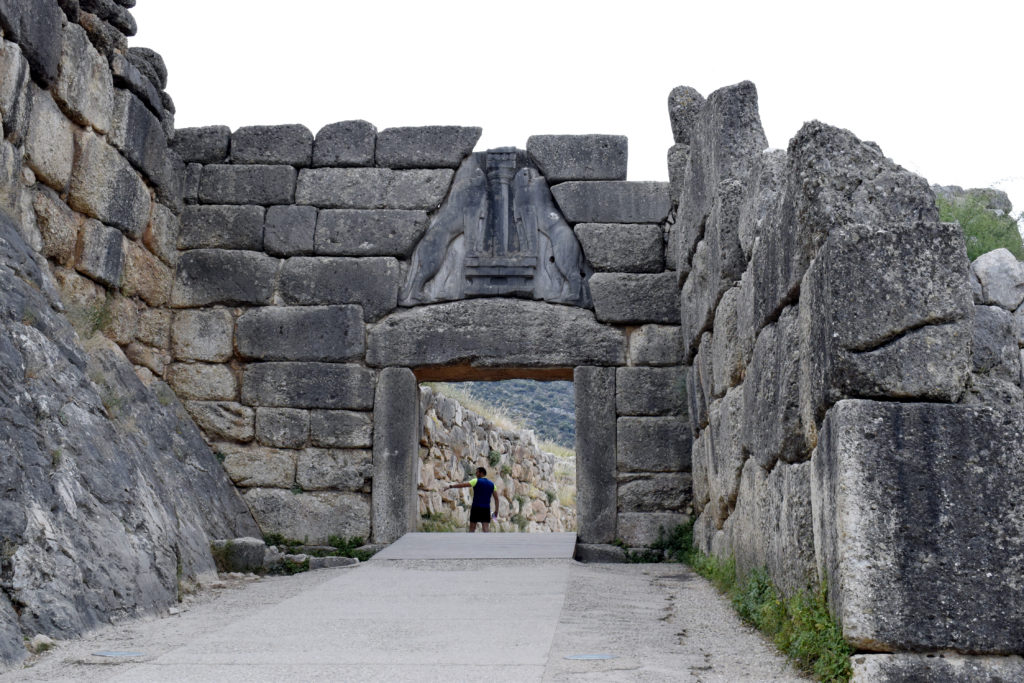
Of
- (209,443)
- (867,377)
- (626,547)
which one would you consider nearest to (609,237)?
(626,547)

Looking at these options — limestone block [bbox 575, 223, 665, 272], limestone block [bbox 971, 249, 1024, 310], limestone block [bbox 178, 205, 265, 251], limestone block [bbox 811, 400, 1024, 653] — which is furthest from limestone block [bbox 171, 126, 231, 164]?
limestone block [bbox 811, 400, 1024, 653]

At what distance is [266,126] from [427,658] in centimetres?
571

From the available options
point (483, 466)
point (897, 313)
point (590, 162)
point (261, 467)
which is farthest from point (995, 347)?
point (483, 466)

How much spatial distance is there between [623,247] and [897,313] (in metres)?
4.78

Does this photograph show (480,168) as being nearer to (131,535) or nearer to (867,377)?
(131,535)

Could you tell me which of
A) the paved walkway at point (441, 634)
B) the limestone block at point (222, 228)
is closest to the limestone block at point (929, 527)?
the paved walkway at point (441, 634)

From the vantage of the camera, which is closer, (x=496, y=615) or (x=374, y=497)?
(x=496, y=615)

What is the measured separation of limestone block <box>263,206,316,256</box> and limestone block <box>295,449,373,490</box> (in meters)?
1.64

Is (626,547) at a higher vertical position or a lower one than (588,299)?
lower

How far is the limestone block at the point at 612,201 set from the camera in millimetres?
8031

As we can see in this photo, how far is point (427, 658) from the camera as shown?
144 inches

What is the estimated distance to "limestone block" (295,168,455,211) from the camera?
8.05 meters

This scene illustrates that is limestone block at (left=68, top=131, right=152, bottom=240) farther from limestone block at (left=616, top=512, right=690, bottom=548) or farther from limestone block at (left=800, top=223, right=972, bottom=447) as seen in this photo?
limestone block at (left=800, top=223, right=972, bottom=447)

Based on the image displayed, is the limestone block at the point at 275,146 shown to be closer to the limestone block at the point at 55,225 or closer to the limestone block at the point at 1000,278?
the limestone block at the point at 55,225
